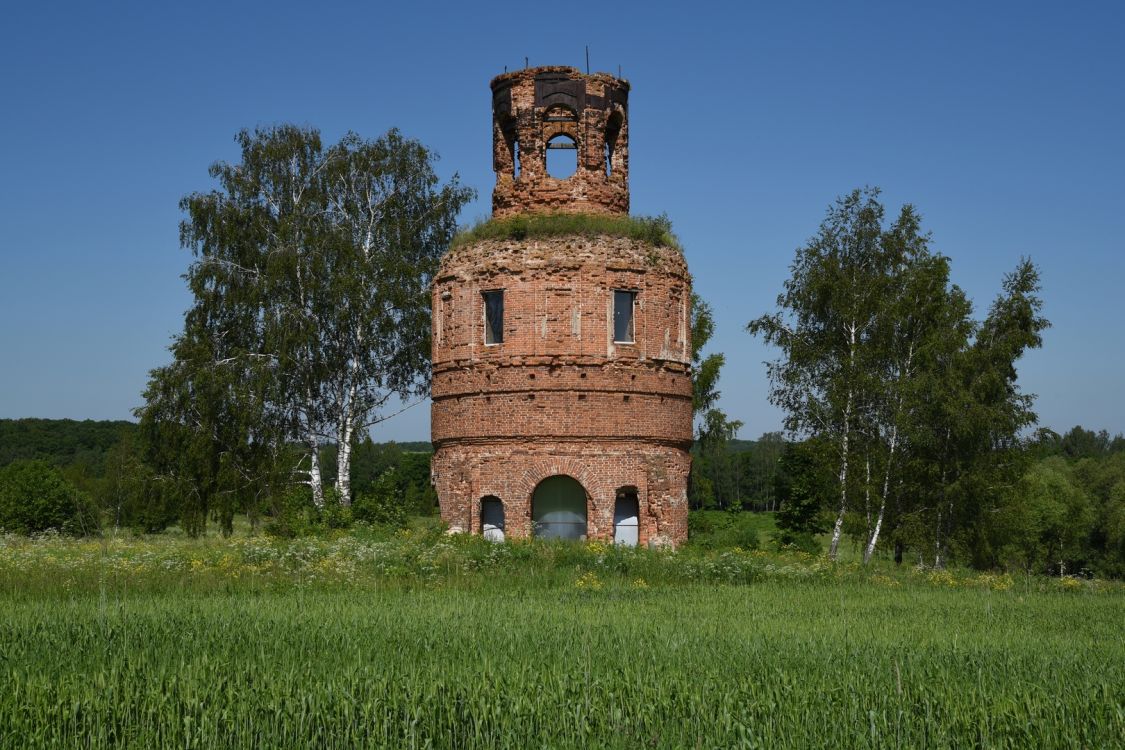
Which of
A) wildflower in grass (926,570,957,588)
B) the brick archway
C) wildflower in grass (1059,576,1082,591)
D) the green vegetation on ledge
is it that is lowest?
wildflower in grass (1059,576,1082,591)

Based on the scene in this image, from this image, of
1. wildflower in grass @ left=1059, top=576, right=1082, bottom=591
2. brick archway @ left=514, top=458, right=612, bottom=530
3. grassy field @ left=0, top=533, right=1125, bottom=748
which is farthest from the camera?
brick archway @ left=514, top=458, right=612, bottom=530

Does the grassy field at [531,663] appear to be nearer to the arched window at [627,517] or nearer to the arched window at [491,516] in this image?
the arched window at [627,517]

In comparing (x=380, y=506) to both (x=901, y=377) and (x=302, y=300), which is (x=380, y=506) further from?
(x=901, y=377)

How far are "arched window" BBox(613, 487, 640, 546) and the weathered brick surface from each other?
6.35 metres

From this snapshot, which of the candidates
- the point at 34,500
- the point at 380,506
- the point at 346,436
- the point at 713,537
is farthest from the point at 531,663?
the point at 34,500

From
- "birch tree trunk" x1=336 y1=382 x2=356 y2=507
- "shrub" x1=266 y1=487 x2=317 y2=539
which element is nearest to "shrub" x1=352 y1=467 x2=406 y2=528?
"birch tree trunk" x1=336 y1=382 x2=356 y2=507

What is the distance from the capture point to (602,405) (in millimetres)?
24719

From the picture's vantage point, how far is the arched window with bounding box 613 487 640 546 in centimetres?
2505

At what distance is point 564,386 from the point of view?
24.6m

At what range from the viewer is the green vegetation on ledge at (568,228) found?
25.3 metres

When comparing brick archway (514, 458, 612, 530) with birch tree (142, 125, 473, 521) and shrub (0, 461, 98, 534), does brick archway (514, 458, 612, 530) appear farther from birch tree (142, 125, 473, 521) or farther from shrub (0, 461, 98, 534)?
shrub (0, 461, 98, 534)

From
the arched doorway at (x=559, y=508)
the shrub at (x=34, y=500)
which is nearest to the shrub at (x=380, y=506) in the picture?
the arched doorway at (x=559, y=508)

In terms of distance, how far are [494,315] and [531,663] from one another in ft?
55.1

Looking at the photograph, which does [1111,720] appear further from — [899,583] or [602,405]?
[602,405]
